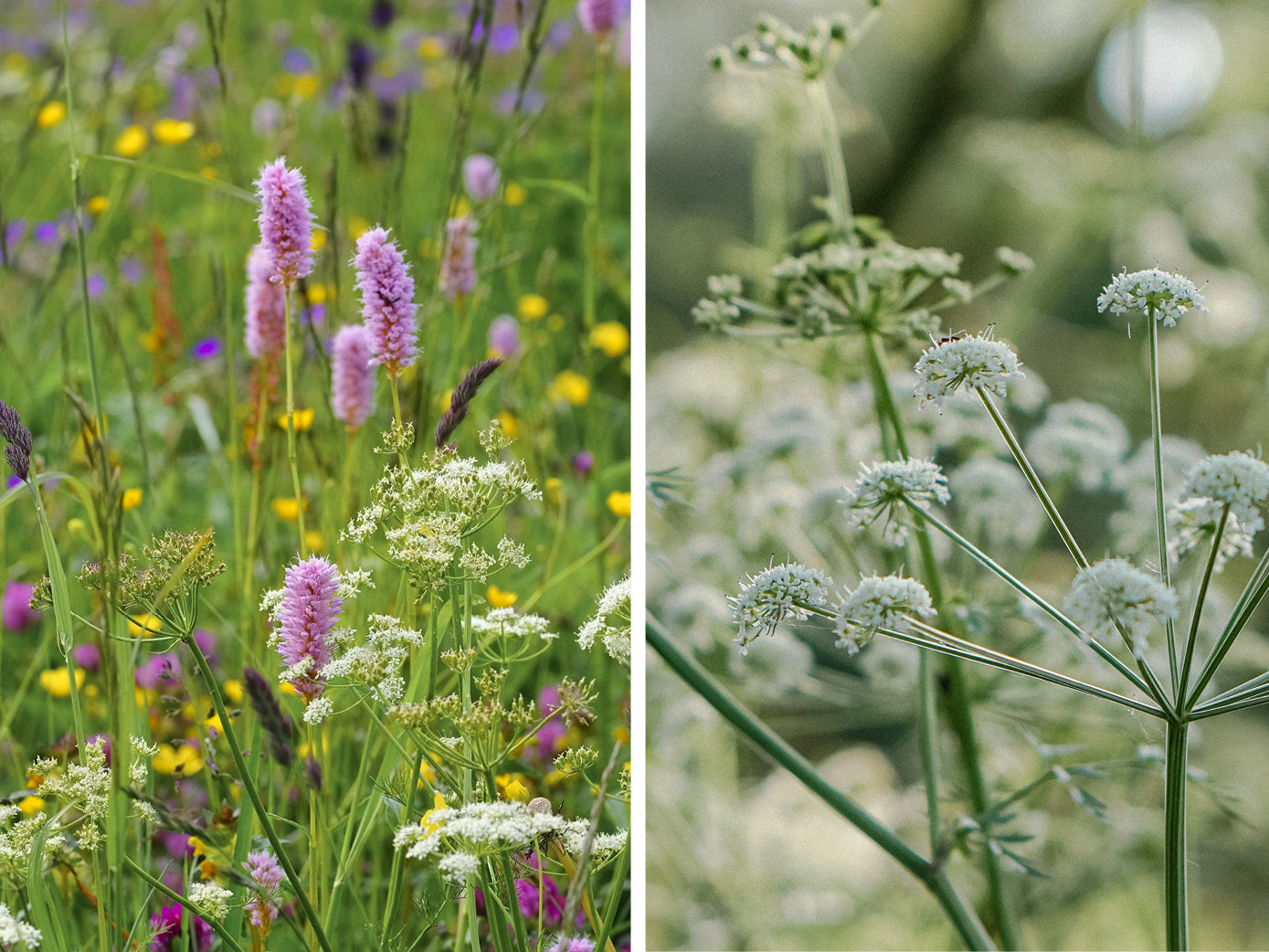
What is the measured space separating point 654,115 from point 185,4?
113 cm

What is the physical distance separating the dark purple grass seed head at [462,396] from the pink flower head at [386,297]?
2.2 inches

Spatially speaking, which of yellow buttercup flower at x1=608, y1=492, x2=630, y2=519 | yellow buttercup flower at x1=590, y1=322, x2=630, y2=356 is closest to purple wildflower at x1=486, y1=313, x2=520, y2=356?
Result: yellow buttercup flower at x1=590, y1=322, x2=630, y2=356

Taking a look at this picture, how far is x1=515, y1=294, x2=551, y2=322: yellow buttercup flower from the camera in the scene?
1.07 metres

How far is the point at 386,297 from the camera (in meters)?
0.63

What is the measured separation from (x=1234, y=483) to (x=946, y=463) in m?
0.52

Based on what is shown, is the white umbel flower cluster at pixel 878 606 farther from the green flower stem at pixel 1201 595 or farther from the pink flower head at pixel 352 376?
the pink flower head at pixel 352 376

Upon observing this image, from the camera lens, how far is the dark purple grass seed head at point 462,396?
604 millimetres

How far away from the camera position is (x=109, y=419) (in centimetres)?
119

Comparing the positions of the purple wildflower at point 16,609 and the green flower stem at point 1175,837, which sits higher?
the purple wildflower at point 16,609

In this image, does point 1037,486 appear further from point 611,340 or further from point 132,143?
point 132,143

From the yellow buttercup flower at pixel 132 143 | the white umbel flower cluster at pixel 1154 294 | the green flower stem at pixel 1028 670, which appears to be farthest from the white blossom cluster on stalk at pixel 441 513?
the yellow buttercup flower at pixel 132 143

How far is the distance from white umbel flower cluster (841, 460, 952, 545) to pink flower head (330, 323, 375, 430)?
37cm

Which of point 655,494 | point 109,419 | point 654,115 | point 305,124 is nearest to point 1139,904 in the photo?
point 655,494

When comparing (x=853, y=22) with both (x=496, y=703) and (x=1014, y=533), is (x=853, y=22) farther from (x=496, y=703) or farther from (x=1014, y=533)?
(x=496, y=703)
